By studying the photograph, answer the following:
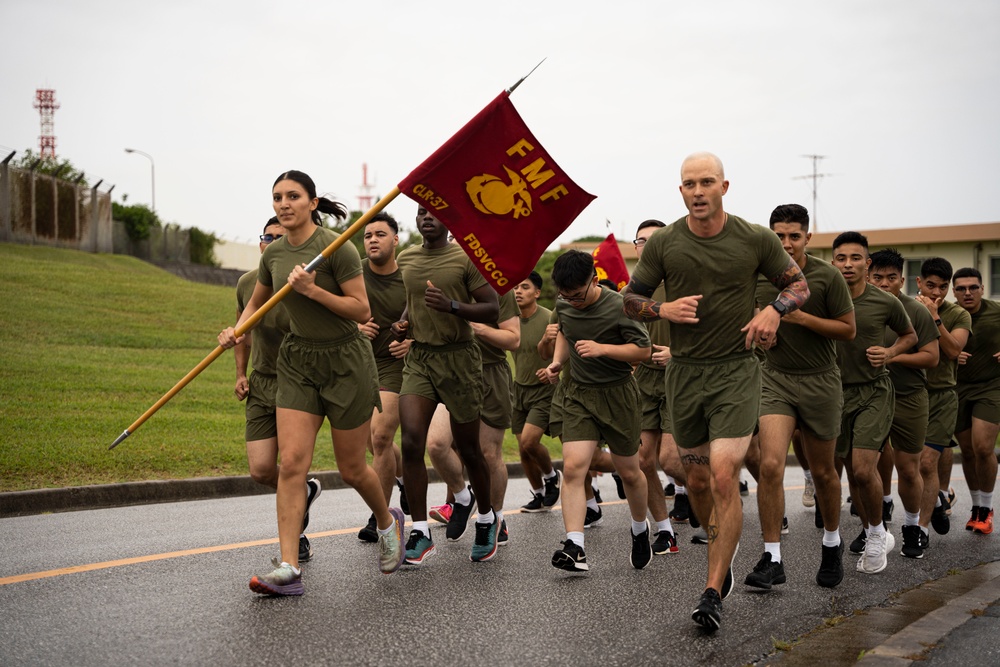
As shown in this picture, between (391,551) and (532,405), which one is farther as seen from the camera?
(532,405)

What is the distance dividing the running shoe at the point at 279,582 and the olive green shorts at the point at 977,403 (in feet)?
20.8

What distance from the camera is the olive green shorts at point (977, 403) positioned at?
33.7ft

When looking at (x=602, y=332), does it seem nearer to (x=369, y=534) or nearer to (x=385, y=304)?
(x=385, y=304)

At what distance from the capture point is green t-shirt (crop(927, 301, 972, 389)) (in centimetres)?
995

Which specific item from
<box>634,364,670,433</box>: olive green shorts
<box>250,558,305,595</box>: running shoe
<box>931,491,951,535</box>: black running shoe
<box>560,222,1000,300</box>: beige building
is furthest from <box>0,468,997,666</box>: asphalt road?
<box>560,222,1000,300</box>: beige building

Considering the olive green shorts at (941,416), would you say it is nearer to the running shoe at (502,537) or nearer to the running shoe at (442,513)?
the running shoe at (502,537)

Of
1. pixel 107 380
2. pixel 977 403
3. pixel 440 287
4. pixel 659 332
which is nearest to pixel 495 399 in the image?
pixel 440 287

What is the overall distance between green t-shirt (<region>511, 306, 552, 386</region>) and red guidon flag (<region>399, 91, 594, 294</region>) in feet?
12.2

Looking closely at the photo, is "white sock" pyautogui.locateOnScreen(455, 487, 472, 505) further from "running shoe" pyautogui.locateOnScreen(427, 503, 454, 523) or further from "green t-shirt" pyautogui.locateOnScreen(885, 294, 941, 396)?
"green t-shirt" pyautogui.locateOnScreen(885, 294, 941, 396)

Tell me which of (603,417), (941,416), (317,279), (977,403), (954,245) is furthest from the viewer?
(954,245)

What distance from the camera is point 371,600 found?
643 cm

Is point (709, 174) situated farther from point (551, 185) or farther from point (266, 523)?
point (266, 523)

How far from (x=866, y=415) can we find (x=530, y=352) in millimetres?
3525

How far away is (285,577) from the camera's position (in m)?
6.31
